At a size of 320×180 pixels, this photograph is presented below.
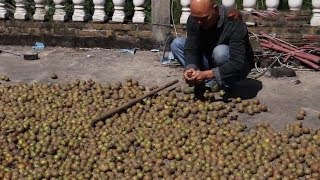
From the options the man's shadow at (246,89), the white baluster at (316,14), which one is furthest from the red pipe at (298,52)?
the man's shadow at (246,89)

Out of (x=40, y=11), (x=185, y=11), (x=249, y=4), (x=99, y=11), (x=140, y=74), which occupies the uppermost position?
(x=249, y=4)

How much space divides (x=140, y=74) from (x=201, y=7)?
2.32 m

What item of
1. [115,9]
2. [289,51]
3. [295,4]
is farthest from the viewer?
[115,9]

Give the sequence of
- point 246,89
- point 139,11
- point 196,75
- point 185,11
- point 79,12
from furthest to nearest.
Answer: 1. point 79,12
2. point 139,11
3. point 185,11
4. point 246,89
5. point 196,75

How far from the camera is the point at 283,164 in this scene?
5.40 meters

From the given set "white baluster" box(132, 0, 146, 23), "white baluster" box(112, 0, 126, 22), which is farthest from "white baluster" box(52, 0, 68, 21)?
"white baluster" box(132, 0, 146, 23)

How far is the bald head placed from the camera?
20.6 ft

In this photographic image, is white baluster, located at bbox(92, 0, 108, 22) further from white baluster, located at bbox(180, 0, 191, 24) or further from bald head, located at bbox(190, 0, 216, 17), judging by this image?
bald head, located at bbox(190, 0, 216, 17)

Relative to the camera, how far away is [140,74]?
8.41 meters

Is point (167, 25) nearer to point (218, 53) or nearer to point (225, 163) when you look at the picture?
point (218, 53)

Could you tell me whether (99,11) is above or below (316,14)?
below

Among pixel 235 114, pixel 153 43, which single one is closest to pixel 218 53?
pixel 235 114

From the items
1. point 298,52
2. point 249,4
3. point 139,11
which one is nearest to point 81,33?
point 139,11

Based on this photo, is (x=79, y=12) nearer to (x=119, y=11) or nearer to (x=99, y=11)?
(x=99, y=11)
